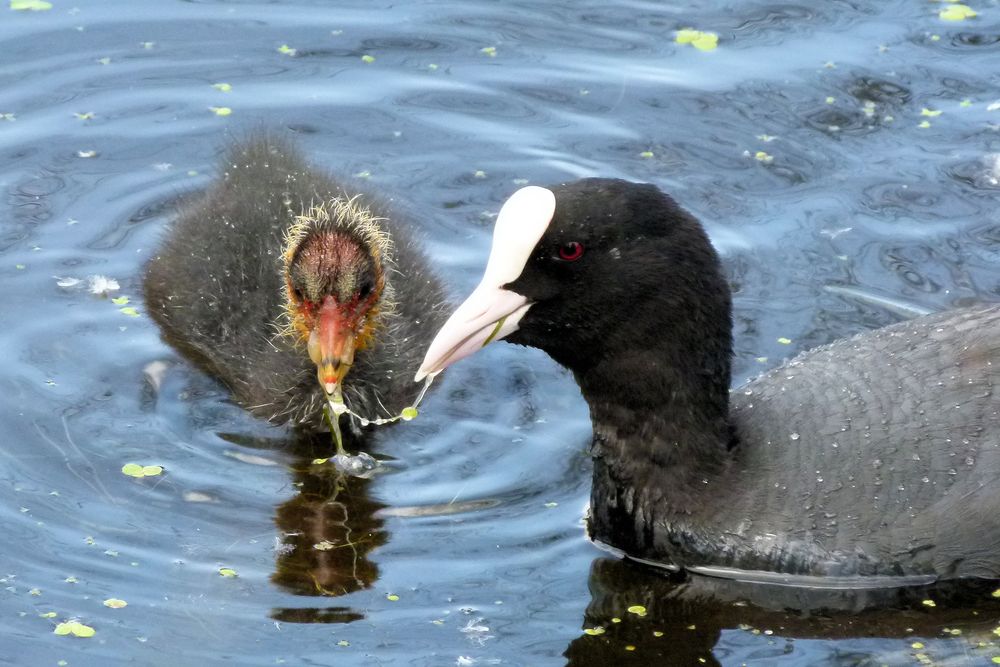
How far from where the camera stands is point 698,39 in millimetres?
9133

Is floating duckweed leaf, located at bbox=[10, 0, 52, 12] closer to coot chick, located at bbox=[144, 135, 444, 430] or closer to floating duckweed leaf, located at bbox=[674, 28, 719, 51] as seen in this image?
coot chick, located at bbox=[144, 135, 444, 430]

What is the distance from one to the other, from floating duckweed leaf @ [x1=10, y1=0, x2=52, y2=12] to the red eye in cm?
507

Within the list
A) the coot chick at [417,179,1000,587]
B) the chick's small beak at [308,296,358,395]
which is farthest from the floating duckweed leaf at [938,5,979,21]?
the chick's small beak at [308,296,358,395]

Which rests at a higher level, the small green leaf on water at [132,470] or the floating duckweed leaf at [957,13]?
the floating duckweed leaf at [957,13]

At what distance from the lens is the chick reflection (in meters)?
5.52

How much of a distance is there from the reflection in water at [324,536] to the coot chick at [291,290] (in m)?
0.32

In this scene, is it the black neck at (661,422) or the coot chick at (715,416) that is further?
the black neck at (661,422)

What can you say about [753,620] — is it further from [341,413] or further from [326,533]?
[341,413]

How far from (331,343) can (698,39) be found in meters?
3.89

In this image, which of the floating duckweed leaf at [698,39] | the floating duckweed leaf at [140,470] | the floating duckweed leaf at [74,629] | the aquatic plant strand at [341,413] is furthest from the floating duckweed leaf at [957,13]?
the floating duckweed leaf at [74,629]

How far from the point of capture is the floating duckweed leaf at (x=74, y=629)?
5051 millimetres

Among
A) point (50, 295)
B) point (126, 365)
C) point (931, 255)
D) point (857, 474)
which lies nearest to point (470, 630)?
point (857, 474)

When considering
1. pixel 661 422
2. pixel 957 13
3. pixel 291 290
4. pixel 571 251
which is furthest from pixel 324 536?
pixel 957 13

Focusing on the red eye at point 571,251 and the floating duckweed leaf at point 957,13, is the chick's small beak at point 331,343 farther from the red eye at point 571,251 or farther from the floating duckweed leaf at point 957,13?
the floating duckweed leaf at point 957,13
